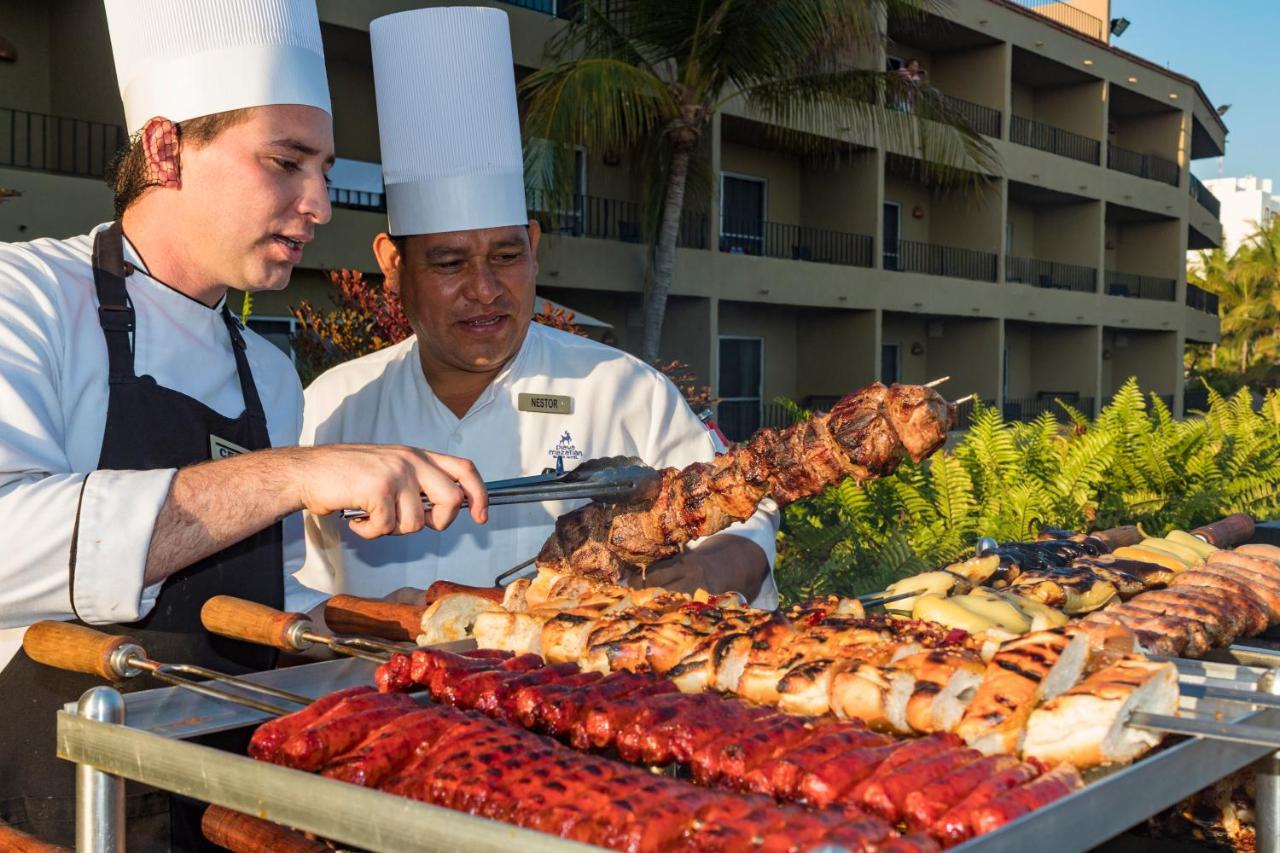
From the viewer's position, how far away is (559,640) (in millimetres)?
2436

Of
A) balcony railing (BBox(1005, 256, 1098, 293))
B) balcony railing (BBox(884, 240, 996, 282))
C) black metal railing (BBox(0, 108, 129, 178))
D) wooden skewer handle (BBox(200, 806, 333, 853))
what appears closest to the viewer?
wooden skewer handle (BBox(200, 806, 333, 853))

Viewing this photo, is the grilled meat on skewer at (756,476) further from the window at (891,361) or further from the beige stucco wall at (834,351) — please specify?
the window at (891,361)

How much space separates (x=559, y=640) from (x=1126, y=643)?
1031mm

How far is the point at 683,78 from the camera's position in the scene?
15.6 m

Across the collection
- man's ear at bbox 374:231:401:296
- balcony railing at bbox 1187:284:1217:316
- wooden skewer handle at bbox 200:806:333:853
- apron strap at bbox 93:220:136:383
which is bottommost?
wooden skewer handle at bbox 200:806:333:853

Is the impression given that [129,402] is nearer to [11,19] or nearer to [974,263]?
[11,19]

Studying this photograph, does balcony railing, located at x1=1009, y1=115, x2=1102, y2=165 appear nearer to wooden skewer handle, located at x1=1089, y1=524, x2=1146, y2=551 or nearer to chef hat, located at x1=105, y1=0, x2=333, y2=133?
wooden skewer handle, located at x1=1089, y1=524, x2=1146, y2=551

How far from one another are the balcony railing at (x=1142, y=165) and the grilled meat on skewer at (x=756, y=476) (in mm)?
30820

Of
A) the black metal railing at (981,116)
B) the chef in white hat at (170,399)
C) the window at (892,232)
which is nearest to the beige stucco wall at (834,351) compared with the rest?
the window at (892,232)

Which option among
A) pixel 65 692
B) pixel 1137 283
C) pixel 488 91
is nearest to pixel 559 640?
pixel 65 692

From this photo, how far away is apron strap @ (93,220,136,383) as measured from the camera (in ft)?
8.35

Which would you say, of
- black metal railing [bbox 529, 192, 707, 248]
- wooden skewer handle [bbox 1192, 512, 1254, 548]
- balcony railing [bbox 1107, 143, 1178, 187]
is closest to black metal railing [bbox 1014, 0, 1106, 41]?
balcony railing [bbox 1107, 143, 1178, 187]

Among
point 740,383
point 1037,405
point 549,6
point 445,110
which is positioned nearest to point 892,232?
point 740,383

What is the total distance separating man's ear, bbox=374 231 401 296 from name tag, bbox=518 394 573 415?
520 mm
